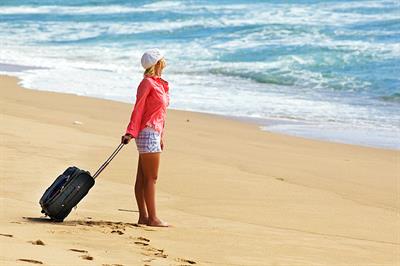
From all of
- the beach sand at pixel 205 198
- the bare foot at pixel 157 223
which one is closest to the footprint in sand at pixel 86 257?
the beach sand at pixel 205 198

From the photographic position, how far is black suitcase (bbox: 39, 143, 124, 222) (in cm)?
711

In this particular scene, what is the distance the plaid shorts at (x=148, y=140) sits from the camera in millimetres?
7359

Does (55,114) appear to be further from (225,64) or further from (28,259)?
(225,64)

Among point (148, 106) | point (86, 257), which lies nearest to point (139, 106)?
point (148, 106)

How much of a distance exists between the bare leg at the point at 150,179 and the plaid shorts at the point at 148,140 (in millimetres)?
46

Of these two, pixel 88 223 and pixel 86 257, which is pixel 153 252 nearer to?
pixel 86 257

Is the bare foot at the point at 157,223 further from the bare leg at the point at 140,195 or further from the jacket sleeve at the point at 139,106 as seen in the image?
the jacket sleeve at the point at 139,106

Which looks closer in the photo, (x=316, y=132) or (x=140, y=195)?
(x=140, y=195)

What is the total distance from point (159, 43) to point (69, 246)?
2381 cm

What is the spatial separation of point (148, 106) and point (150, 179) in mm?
561

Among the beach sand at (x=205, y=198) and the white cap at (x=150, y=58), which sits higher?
the white cap at (x=150, y=58)

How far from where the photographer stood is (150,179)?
7520 mm

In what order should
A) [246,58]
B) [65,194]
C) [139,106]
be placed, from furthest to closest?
1. [246,58]
2. [139,106]
3. [65,194]

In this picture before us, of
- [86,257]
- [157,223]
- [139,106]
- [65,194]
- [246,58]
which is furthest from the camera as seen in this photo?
[246,58]
